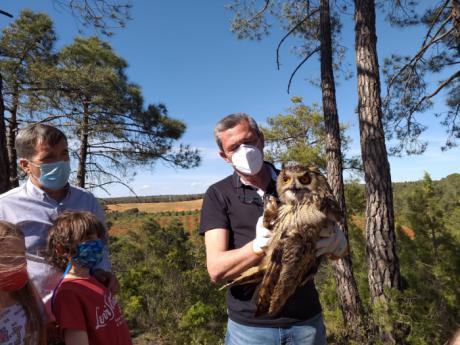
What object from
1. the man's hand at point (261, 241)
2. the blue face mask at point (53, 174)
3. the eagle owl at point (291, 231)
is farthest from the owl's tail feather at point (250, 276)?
the blue face mask at point (53, 174)

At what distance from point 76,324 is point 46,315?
23 cm

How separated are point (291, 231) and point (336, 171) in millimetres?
4897

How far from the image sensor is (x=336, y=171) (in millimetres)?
6172

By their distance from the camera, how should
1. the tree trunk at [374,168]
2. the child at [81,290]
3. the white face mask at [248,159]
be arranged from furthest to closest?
1. the tree trunk at [374,168]
2. the white face mask at [248,159]
3. the child at [81,290]

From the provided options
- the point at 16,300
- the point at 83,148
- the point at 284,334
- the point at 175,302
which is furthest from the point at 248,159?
the point at 83,148

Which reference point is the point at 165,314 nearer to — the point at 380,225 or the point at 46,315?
the point at 380,225

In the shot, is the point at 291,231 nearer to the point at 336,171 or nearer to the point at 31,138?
the point at 31,138

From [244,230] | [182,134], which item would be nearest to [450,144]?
[182,134]

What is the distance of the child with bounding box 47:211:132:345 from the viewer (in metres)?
1.62

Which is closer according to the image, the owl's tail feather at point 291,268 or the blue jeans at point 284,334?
the owl's tail feather at point 291,268

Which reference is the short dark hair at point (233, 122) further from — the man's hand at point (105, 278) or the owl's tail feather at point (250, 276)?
the man's hand at point (105, 278)

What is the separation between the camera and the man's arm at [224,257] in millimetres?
1653

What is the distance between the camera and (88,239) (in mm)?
1804

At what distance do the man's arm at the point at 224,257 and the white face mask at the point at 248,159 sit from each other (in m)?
0.36
